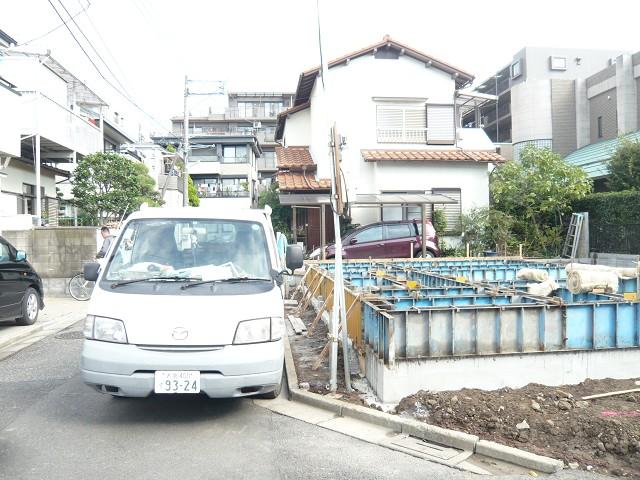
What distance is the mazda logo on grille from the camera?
4363mm

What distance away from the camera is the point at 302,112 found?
75.9 ft

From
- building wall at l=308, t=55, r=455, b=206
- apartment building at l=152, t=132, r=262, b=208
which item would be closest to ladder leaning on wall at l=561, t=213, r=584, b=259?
building wall at l=308, t=55, r=455, b=206

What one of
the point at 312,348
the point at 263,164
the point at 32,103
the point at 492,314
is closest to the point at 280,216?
the point at 32,103

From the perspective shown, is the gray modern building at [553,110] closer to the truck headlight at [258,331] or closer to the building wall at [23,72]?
the building wall at [23,72]

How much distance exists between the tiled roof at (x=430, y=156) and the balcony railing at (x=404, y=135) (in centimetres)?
65

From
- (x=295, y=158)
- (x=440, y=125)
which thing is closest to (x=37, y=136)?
(x=295, y=158)

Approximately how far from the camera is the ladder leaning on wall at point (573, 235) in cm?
1811

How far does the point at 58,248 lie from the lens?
45.0 ft

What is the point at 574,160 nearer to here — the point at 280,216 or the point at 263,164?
the point at 280,216

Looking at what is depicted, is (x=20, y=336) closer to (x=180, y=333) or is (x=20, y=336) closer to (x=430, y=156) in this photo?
(x=180, y=333)

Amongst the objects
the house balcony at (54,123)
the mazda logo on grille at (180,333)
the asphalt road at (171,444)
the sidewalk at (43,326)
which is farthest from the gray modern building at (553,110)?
the mazda logo on grille at (180,333)

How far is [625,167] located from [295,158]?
12.1 meters

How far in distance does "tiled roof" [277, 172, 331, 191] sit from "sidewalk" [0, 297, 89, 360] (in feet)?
28.3

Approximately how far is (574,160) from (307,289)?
70.6ft
